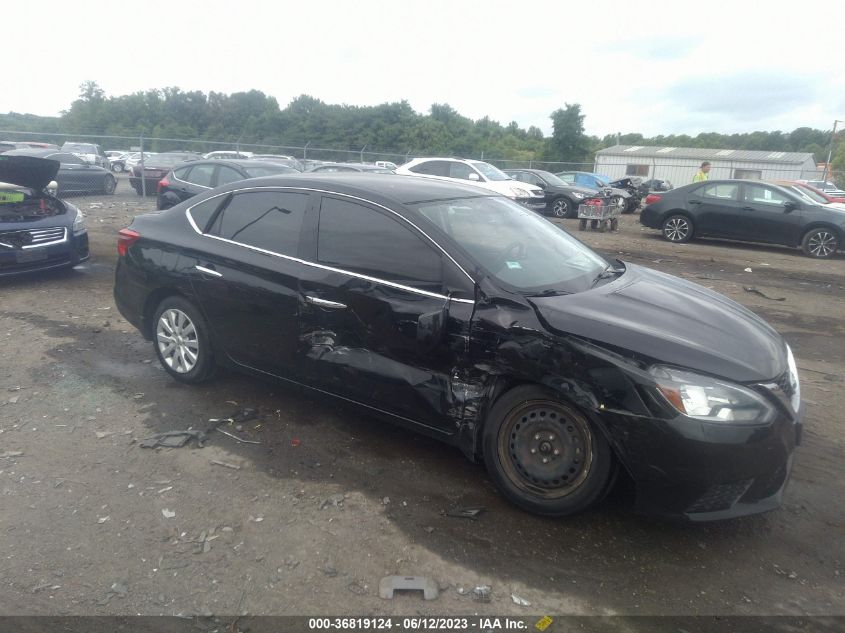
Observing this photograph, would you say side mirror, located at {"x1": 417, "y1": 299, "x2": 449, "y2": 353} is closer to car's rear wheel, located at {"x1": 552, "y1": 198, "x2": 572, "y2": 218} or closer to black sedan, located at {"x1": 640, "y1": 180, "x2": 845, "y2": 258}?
black sedan, located at {"x1": 640, "y1": 180, "x2": 845, "y2": 258}

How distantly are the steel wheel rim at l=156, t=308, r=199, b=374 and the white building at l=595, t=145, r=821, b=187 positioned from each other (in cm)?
4062

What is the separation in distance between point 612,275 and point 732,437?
61.8 inches

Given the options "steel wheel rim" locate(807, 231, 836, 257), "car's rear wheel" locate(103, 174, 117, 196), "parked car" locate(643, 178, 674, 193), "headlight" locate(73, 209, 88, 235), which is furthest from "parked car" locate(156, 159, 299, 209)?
"parked car" locate(643, 178, 674, 193)

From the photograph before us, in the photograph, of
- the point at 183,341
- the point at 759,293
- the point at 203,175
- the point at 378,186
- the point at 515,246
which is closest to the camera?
the point at 515,246

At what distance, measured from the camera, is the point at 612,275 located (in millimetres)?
4293

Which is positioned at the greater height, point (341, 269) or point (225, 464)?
point (341, 269)

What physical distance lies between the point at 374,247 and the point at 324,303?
476 mm

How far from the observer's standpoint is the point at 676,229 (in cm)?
1466

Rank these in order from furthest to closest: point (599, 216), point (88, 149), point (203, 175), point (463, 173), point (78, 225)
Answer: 1. point (88, 149)
2. point (463, 173)
3. point (599, 216)
4. point (203, 175)
5. point (78, 225)

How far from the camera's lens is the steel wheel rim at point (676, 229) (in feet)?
47.7

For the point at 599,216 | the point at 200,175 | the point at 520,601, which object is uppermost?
the point at 200,175

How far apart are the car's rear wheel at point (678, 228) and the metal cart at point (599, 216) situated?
1.76 m

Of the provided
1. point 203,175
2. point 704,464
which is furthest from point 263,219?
point 203,175

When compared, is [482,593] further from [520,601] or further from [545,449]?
[545,449]
